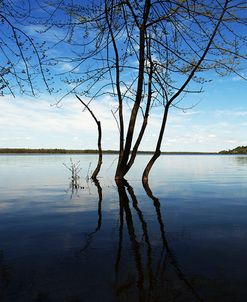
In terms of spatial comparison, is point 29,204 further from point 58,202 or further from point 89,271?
point 89,271

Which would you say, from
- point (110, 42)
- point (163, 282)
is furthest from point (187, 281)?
point (110, 42)

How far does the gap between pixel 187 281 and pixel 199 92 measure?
13.9m

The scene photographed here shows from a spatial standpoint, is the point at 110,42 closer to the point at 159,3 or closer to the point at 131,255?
the point at 159,3

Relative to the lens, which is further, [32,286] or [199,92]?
[199,92]

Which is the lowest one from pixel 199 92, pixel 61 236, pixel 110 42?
pixel 61 236

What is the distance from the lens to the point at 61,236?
Answer: 6996 mm

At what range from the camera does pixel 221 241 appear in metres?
6.51

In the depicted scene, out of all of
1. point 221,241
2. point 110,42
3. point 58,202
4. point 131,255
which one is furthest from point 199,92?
point 131,255

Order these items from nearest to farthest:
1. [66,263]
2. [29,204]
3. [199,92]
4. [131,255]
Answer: [66,263] → [131,255] → [29,204] → [199,92]

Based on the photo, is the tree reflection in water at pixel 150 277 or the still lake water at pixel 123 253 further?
the still lake water at pixel 123 253

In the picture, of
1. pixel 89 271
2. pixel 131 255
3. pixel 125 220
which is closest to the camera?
pixel 89 271

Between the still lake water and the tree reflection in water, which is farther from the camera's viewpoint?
the still lake water

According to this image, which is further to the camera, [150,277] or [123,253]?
[123,253]

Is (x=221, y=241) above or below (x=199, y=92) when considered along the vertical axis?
below
